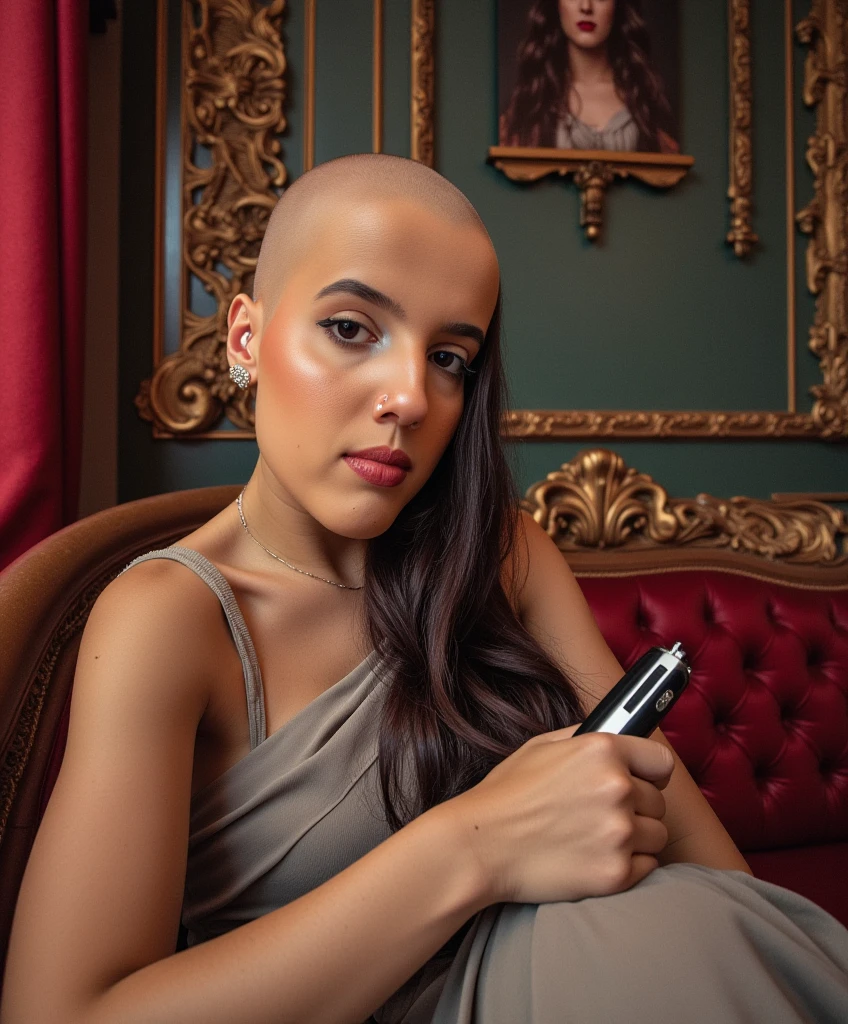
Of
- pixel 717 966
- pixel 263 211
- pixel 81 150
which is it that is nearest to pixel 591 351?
pixel 263 211

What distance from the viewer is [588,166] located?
171cm

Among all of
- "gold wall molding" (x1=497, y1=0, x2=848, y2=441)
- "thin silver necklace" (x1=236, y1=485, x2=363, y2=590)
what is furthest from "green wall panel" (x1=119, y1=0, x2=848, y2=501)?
"thin silver necklace" (x1=236, y1=485, x2=363, y2=590)

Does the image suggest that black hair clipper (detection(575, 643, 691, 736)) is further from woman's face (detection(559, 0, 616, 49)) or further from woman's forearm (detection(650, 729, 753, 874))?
woman's face (detection(559, 0, 616, 49))

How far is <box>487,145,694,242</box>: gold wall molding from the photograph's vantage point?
1708mm

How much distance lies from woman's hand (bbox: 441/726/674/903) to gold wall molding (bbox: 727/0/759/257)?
1.50 metres

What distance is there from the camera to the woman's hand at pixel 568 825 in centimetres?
58

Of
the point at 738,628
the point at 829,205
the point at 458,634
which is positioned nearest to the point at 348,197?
the point at 458,634

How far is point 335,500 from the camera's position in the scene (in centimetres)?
73

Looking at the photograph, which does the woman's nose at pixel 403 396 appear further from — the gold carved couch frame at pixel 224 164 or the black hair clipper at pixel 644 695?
the gold carved couch frame at pixel 224 164

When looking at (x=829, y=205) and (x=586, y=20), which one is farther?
(x=829, y=205)

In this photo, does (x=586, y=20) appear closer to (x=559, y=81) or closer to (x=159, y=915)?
(x=559, y=81)

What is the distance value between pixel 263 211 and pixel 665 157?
826 millimetres

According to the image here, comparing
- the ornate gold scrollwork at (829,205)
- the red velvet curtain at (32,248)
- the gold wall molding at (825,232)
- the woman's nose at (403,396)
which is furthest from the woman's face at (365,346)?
the ornate gold scrollwork at (829,205)

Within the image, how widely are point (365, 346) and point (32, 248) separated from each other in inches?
31.4
